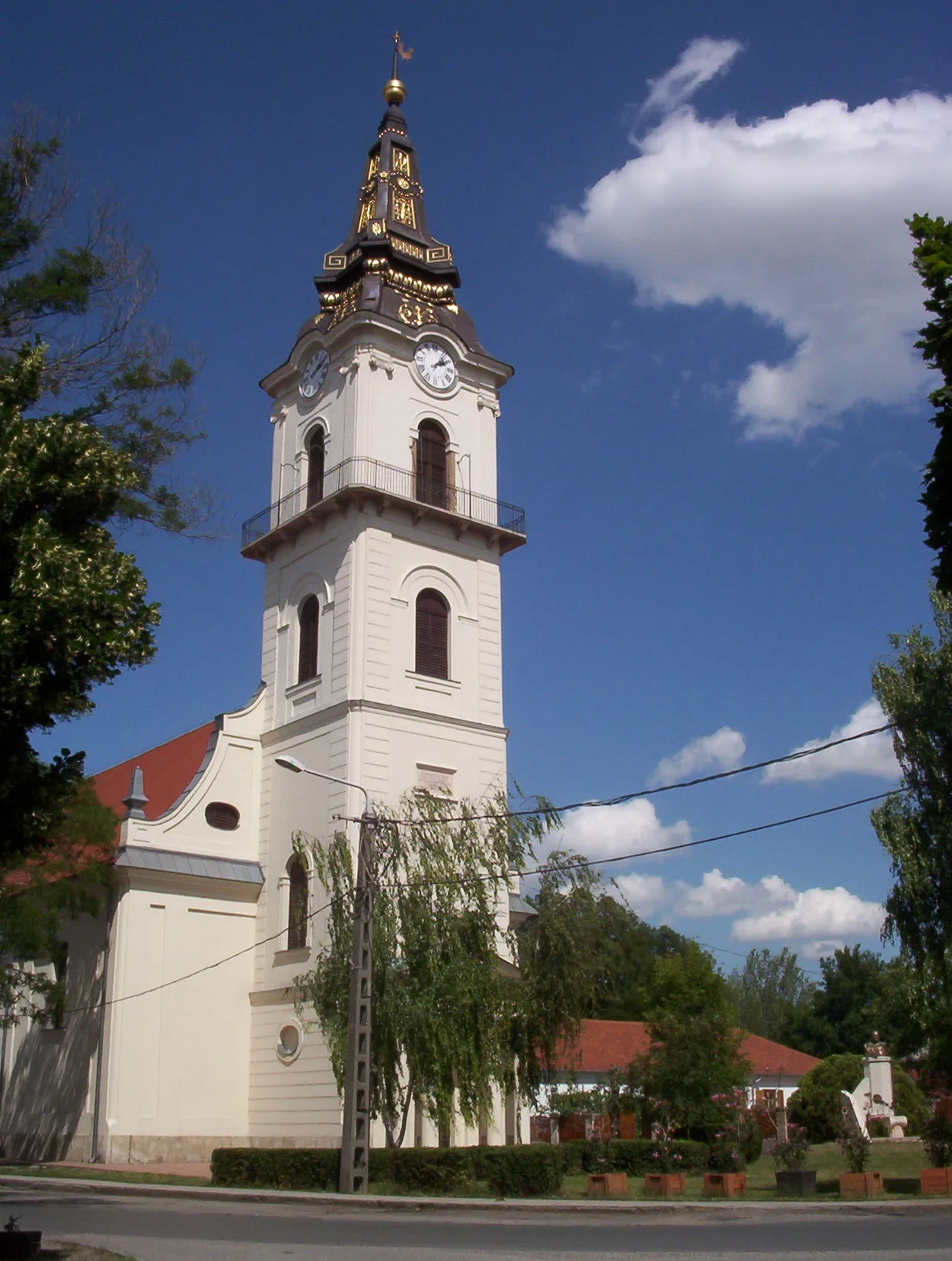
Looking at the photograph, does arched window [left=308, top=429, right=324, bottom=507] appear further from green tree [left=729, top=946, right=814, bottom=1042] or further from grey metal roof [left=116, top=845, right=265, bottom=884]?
green tree [left=729, top=946, right=814, bottom=1042]

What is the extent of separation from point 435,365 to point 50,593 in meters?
26.8

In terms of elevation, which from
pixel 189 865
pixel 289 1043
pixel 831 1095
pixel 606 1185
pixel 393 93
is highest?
pixel 393 93

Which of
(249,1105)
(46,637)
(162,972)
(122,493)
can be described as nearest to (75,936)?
(162,972)

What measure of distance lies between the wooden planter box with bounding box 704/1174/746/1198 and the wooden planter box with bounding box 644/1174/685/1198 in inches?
18.5

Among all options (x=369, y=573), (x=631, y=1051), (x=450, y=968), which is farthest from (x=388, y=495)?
(x=631, y=1051)

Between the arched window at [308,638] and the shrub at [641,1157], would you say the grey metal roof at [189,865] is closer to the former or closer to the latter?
the arched window at [308,638]

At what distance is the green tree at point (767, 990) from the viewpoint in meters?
94.0

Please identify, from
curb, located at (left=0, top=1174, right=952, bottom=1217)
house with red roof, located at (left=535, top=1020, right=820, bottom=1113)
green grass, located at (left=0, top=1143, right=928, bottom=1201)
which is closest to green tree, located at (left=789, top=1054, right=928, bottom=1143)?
house with red roof, located at (left=535, top=1020, right=820, bottom=1113)

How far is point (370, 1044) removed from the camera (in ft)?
73.0

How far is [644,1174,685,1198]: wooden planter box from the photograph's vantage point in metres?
22.1

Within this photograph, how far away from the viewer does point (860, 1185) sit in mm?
21922

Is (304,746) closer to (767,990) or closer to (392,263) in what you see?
(392,263)

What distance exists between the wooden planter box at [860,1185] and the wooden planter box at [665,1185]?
2722 mm

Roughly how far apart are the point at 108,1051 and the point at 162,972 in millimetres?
2227
